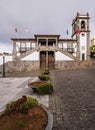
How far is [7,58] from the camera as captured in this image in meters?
35.9

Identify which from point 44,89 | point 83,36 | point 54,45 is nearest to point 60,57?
point 54,45

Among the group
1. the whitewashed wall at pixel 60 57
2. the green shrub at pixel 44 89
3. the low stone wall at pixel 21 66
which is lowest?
the green shrub at pixel 44 89

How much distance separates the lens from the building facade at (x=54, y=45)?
1323 inches

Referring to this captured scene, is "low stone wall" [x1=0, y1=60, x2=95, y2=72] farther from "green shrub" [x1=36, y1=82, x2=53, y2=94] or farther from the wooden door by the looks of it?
"green shrub" [x1=36, y1=82, x2=53, y2=94]

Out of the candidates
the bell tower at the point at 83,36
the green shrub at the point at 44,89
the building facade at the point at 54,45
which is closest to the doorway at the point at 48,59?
the building facade at the point at 54,45

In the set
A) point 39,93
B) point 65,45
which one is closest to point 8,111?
point 39,93

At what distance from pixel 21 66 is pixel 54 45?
1156 cm

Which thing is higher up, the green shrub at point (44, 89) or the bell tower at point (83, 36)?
the bell tower at point (83, 36)

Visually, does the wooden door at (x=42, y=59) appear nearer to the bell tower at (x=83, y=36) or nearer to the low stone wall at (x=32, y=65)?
the low stone wall at (x=32, y=65)

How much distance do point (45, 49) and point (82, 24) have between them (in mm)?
16797

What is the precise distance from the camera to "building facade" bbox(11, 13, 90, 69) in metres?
33.6

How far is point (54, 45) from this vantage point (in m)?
38.7

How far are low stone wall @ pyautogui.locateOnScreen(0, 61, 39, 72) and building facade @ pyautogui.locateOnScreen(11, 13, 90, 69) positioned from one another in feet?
2.44

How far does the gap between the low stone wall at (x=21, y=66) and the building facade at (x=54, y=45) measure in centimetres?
74
